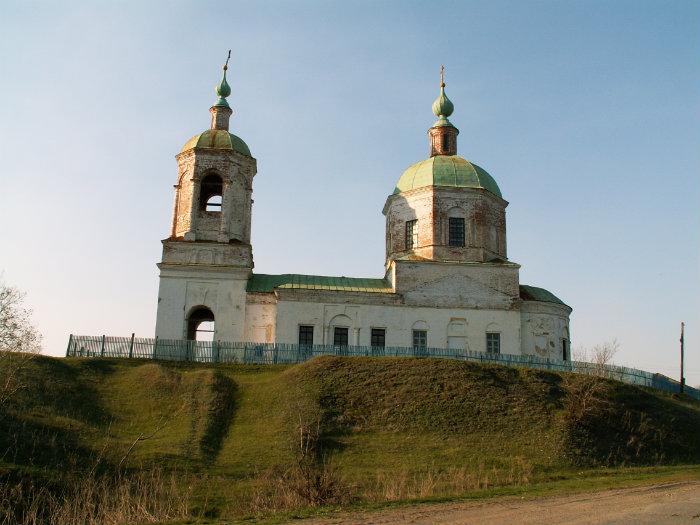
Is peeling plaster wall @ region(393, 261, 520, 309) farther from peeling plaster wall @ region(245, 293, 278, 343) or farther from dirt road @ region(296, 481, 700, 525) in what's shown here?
dirt road @ region(296, 481, 700, 525)

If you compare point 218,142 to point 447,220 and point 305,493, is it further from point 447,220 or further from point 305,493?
point 305,493

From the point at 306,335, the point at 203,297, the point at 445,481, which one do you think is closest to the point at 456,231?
the point at 306,335

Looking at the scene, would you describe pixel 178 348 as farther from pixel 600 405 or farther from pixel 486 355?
pixel 600 405

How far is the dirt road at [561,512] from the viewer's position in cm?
1104

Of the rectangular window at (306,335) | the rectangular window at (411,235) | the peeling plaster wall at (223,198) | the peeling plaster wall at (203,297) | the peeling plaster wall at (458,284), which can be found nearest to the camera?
the peeling plaster wall at (203,297)

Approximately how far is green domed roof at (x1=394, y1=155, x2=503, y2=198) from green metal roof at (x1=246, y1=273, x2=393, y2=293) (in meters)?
4.72

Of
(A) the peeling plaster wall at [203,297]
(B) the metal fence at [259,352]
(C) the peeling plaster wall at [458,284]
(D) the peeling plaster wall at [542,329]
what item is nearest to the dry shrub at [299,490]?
(B) the metal fence at [259,352]

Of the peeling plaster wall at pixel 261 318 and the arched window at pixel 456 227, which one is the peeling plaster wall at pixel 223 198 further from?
the arched window at pixel 456 227

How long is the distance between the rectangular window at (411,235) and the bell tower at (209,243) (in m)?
6.87

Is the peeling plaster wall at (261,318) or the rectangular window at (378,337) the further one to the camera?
the rectangular window at (378,337)

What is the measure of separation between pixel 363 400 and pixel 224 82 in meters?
17.2

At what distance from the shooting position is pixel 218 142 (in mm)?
31422

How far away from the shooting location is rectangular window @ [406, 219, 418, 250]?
3216 cm

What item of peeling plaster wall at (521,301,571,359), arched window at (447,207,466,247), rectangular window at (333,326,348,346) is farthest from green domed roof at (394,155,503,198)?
rectangular window at (333,326,348,346)
